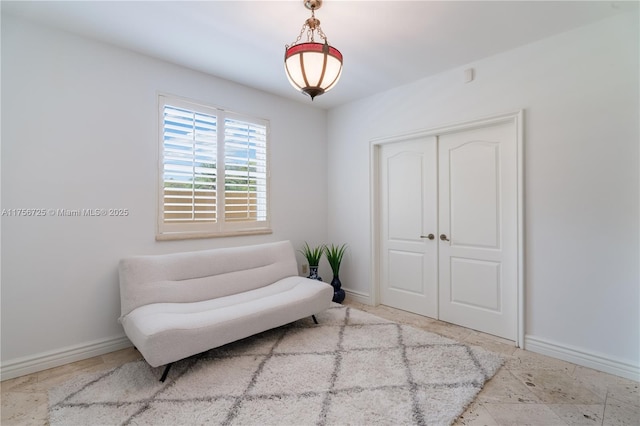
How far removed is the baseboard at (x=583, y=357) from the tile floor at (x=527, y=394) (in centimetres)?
5

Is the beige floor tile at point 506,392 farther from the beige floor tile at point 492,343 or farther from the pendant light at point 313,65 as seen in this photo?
the pendant light at point 313,65

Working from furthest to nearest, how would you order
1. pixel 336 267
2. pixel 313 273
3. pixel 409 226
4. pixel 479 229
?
pixel 336 267 < pixel 313 273 < pixel 409 226 < pixel 479 229

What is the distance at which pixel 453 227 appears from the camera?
3.21 meters

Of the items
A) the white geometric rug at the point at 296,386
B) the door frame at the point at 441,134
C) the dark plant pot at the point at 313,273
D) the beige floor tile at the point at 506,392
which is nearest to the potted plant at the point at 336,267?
the dark plant pot at the point at 313,273

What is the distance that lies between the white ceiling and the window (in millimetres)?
553

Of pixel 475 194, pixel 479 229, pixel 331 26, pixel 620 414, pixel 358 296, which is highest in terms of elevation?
pixel 331 26

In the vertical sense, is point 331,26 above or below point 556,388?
above

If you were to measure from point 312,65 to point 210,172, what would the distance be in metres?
1.83

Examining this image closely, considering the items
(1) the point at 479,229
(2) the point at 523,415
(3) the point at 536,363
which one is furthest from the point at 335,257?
(2) the point at 523,415

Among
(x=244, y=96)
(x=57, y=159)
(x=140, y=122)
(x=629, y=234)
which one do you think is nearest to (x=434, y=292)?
(x=629, y=234)

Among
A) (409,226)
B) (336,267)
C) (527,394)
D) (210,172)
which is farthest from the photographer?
(336,267)

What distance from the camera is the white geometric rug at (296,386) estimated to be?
176 cm

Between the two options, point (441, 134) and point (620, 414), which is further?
point (441, 134)

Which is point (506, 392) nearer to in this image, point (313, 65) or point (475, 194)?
point (475, 194)
